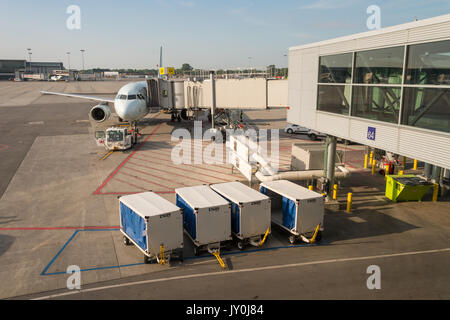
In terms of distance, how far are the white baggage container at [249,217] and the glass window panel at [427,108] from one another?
701cm

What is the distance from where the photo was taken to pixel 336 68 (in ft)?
63.8

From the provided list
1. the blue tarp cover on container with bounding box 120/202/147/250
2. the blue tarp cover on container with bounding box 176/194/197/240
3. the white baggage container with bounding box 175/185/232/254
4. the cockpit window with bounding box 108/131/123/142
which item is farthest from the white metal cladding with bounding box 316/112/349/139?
the cockpit window with bounding box 108/131/123/142

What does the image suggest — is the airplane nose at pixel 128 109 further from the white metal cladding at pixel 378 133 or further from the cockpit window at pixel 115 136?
the white metal cladding at pixel 378 133

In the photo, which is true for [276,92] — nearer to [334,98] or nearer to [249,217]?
[334,98]

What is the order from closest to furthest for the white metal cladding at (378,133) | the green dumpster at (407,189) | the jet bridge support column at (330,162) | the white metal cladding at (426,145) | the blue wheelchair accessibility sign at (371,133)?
1. the white metal cladding at (426,145)
2. the white metal cladding at (378,133)
3. the blue wheelchair accessibility sign at (371,133)
4. the jet bridge support column at (330,162)
5. the green dumpster at (407,189)

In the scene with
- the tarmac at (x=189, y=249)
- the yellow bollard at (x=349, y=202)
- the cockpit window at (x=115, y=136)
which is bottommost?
the tarmac at (x=189, y=249)

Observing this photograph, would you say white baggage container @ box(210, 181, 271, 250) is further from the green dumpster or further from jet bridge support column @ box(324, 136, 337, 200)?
the green dumpster

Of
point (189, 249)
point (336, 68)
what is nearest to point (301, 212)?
point (189, 249)

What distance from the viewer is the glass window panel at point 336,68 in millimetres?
18500

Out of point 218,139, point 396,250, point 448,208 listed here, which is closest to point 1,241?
point 396,250

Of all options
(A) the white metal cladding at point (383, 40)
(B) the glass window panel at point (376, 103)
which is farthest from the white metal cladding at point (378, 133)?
(A) the white metal cladding at point (383, 40)

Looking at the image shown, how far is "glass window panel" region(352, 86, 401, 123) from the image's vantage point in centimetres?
1545

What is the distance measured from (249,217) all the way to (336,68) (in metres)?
9.68

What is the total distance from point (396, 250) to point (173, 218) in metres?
10.3
